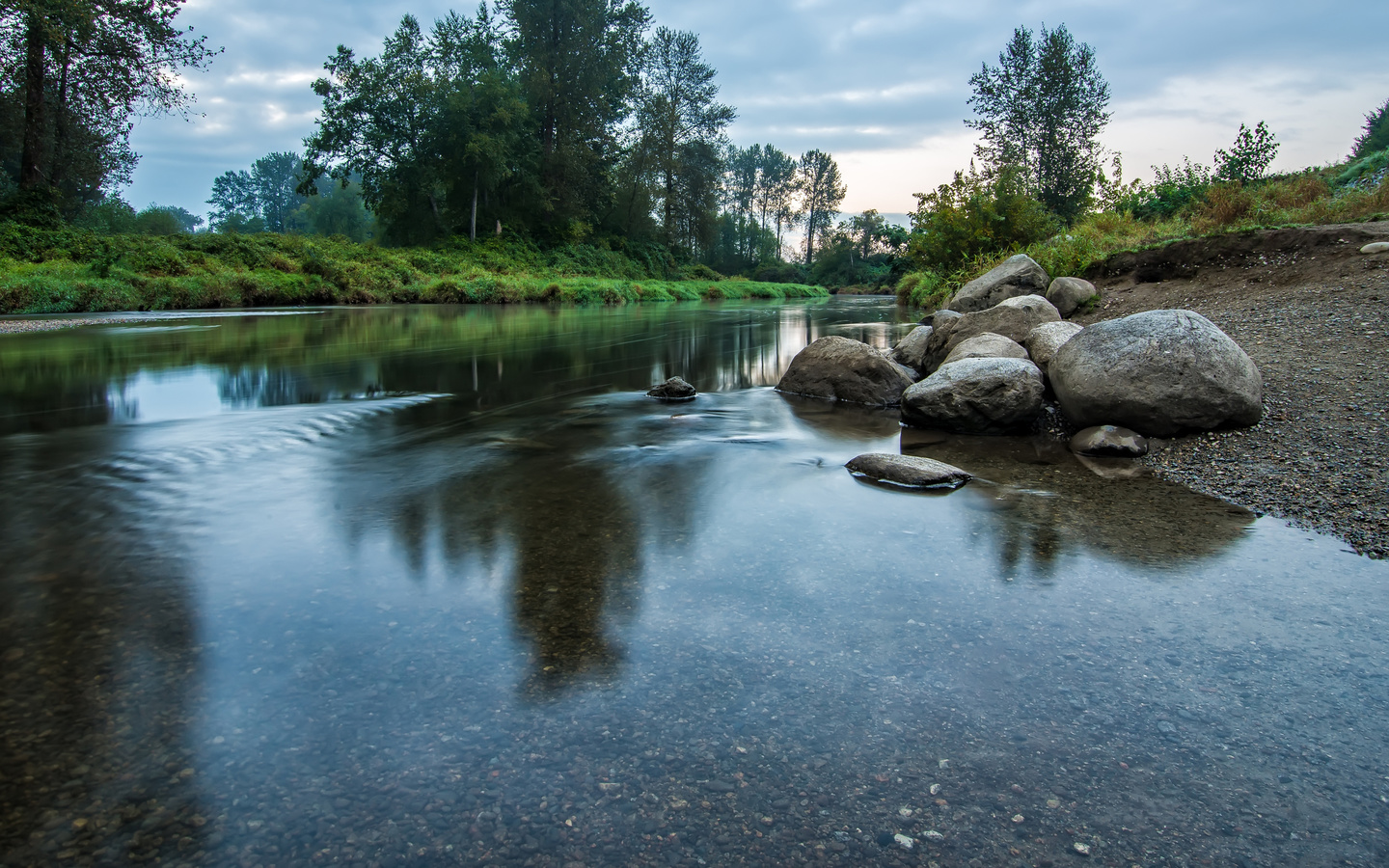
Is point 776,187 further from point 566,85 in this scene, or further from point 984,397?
point 984,397

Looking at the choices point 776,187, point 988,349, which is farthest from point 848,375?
point 776,187

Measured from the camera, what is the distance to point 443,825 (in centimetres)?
198

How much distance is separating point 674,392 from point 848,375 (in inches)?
87.3

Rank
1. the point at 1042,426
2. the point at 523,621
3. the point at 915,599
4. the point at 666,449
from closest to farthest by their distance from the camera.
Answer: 1. the point at 523,621
2. the point at 915,599
3. the point at 666,449
4. the point at 1042,426

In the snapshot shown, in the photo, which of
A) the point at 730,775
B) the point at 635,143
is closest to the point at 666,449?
the point at 730,775

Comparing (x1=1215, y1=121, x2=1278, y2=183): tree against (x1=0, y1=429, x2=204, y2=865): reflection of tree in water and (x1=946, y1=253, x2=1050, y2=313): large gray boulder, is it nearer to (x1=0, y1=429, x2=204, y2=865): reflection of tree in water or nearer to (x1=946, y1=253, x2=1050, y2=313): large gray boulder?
(x1=946, y1=253, x2=1050, y2=313): large gray boulder

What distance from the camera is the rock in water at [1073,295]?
12.8 meters

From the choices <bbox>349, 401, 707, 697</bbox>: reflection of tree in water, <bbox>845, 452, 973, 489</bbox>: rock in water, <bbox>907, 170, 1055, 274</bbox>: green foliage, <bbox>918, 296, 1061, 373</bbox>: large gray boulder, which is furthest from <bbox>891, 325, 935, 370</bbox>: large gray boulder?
<bbox>907, 170, 1055, 274</bbox>: green foliage

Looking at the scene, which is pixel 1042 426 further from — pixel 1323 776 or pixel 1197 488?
pixel 1323 776

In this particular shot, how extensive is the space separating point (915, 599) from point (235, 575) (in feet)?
11.0

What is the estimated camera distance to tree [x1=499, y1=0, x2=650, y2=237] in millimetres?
47375

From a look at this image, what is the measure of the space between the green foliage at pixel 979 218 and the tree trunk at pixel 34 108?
95.8 ft

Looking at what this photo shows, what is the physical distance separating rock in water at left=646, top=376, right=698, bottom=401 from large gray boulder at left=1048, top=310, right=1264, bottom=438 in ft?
15.1

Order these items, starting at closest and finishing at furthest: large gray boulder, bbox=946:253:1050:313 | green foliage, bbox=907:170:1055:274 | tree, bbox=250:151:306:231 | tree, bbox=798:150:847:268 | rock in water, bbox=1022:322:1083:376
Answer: rock in water, bbox=1022:322:1083:376 → large gray boulder, bbox=946:253:1050:313 → green foliage, bbox=907:170:1055:274 → tree, bbox=798:150:847:268 → tree, bbox=250:151:306:231
